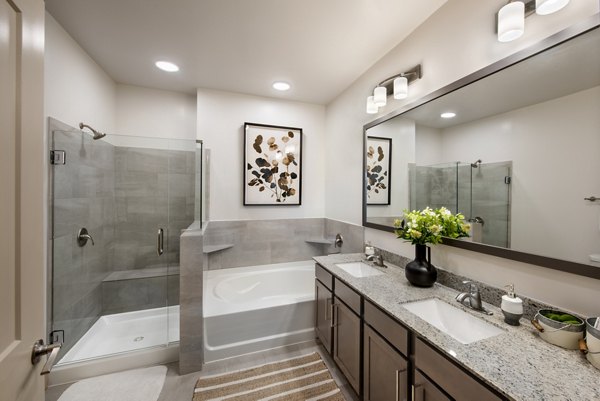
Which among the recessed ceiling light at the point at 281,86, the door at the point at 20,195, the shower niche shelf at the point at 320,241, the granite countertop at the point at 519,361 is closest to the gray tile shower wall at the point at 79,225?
the door at the point at 20,195

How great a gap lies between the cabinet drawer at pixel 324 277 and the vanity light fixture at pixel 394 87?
4.78 ft

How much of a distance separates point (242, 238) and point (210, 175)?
840mm

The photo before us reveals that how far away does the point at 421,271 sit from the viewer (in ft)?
4.79

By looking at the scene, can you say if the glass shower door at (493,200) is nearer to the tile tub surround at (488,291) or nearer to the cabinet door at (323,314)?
the tile tub surround at (488,291)

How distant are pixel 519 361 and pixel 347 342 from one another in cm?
101

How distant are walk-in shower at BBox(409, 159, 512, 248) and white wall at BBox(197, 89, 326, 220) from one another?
49.2 inches

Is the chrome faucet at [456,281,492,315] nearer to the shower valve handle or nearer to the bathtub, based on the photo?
the bathtub

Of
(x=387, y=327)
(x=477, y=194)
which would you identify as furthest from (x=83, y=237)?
(x=477, y=194)

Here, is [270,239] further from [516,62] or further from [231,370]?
[516,62]

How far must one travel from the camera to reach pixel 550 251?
1035mm

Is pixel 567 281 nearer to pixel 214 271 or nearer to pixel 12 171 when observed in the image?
pixel 12 171

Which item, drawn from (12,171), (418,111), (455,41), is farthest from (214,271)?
(455,41)

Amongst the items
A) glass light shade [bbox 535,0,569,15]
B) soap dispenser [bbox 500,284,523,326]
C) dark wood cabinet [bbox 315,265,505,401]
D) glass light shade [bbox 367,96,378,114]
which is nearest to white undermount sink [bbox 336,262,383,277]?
dark wood cabinet [bbox 315,265,505,401]

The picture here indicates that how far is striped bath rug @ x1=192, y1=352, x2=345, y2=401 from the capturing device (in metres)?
1.65
